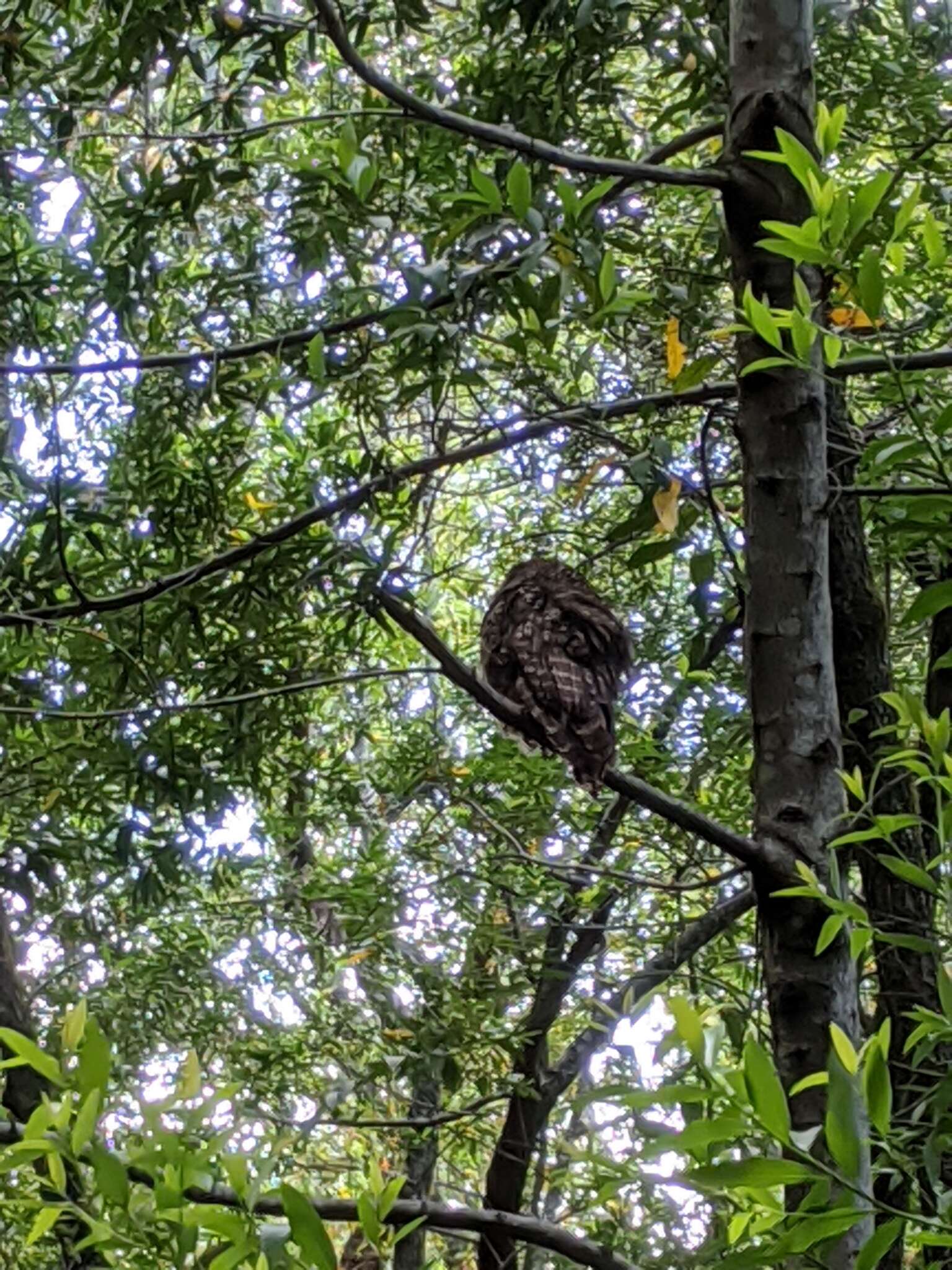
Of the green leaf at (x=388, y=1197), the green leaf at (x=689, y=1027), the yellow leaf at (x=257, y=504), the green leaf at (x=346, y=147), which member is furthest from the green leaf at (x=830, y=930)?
the yellow leaf at (x=257, y=504)

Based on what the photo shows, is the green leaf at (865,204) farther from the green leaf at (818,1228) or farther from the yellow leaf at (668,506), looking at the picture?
the green leaf at (818,1228)

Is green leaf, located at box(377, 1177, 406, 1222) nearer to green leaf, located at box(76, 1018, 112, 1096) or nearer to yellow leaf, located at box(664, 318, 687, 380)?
green leaf, located at box(76, 1018, 112, 1096)

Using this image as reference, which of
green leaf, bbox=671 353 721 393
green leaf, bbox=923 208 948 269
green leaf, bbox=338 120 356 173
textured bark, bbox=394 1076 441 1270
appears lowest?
textured bark, bbox=394 1076 441 1270

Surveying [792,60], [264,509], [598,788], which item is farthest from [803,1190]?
[264,509]

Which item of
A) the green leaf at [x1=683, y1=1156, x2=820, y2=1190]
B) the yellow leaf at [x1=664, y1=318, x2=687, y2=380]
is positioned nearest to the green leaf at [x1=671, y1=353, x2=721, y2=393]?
the yellow leaf at [x1=664, y1=318, x2=687, y2=380]

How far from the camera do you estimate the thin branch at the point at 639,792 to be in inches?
36.4

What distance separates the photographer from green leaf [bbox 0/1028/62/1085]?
62 centimetres

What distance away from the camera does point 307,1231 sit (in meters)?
0.58

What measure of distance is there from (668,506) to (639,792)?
26 centimetres

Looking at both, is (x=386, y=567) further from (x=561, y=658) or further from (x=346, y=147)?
(x=346, y=147)

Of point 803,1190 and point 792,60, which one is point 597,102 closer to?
point 792,60

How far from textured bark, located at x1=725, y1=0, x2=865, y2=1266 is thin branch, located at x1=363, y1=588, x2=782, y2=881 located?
0.05 feet

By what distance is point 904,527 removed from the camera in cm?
85

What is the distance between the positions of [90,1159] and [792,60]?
3.01ft
